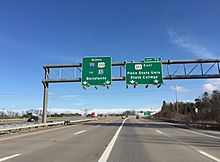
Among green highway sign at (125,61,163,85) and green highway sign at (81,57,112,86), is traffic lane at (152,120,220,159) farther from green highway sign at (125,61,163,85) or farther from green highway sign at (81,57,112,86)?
green highway sign at (81,57,112,86)

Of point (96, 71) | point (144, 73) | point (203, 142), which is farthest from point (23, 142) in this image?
point (144, 73)

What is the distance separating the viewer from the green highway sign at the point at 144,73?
102ft

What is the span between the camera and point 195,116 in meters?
57.2

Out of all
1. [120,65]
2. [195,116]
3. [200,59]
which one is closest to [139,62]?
[120,65]

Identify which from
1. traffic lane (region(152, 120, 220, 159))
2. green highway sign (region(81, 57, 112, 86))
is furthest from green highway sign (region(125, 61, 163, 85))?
traffic lane (region(152, 120, 220, 159))

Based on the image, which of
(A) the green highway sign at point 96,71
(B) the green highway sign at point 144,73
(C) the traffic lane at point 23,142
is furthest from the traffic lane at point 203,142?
(A) the green highway sign at point 96,71

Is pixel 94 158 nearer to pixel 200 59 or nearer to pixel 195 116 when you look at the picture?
pixel 200 59

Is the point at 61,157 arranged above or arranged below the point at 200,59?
below

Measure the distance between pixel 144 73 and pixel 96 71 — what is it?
593cm

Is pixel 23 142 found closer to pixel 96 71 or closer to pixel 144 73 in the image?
pixel 96 71

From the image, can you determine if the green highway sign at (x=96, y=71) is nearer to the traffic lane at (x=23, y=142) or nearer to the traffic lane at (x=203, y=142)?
the traffic lane at (x=23, y=142)

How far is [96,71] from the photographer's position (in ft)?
105

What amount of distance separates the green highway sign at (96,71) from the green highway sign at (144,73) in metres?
2.46

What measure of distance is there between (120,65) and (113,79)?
7.10 ft
